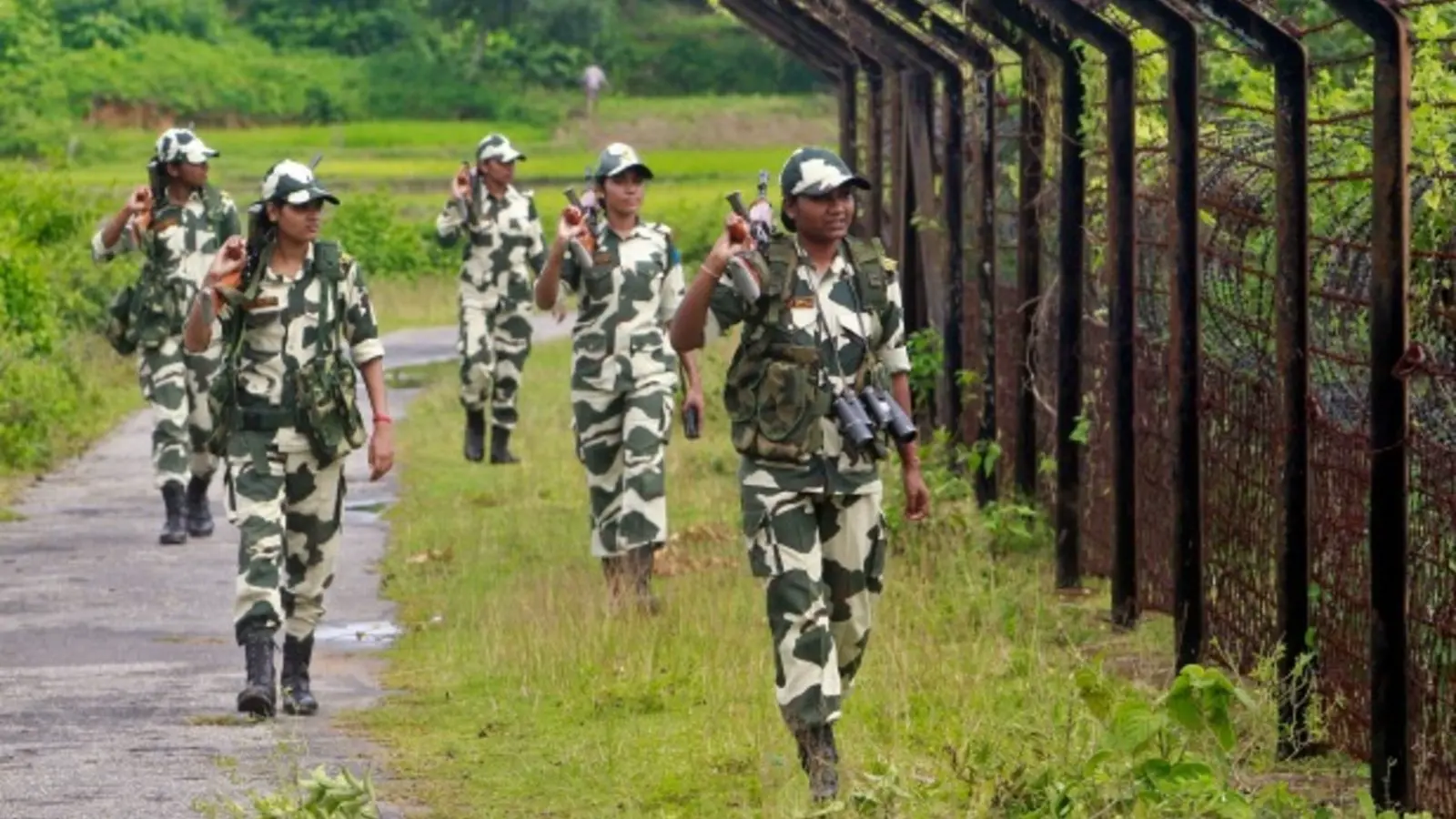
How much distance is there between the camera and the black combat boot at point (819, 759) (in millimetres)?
8898

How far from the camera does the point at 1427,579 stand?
27.0 ft

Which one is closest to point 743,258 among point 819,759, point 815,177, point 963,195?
point 815,177

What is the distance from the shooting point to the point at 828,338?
9102 mm

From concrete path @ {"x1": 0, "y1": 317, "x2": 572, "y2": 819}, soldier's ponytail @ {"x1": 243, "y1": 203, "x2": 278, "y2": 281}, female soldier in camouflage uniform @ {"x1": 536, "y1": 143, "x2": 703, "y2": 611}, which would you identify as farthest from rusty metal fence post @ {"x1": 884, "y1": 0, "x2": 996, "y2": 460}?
soldier's ponytail @ {"x1": 243, "y1": 203, "x2": 278, "y2": 281}

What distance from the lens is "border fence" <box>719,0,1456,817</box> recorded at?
818cm

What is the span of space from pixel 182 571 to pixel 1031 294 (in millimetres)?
4120

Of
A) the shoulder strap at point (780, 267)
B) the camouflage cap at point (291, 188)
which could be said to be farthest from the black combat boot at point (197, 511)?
the shoulder strap at point (780, 267)

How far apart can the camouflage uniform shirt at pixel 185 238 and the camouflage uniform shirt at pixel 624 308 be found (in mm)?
2766

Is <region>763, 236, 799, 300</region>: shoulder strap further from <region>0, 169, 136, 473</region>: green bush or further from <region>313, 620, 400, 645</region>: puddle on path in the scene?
<region>0, 169, 136, 473</region>: green bush

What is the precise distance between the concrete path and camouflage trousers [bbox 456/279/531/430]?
85 cm

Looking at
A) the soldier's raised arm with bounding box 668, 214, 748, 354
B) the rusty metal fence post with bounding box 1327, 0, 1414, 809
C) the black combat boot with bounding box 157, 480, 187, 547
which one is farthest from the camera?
the black combat boot with bounding box 157, 480, 187, 547

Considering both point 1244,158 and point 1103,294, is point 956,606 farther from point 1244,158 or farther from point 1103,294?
point 1244,158

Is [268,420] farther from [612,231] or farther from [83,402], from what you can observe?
[83,402]

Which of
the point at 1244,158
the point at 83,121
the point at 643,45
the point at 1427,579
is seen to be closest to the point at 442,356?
the point at 1244,158
